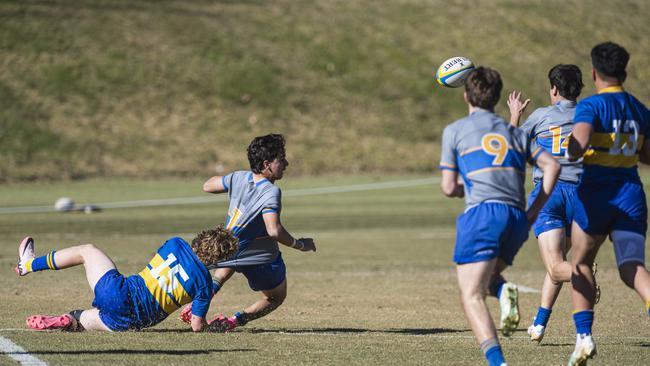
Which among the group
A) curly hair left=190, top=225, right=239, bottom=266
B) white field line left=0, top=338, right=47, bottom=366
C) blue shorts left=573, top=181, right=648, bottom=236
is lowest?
white field line left=0, top=338, right=47, bottom=366

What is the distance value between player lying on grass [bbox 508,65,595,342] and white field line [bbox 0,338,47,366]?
12.8 feet

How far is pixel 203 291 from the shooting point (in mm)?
8367

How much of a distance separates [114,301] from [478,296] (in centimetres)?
309

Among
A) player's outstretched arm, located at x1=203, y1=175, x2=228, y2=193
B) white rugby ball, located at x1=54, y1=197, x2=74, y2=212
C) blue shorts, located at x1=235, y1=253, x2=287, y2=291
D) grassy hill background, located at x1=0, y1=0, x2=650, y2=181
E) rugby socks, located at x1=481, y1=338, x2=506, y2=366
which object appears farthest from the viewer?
grassy hill background, located at x1=0, y1=0, x2=650, y2=181

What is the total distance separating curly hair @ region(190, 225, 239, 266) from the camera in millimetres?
8078

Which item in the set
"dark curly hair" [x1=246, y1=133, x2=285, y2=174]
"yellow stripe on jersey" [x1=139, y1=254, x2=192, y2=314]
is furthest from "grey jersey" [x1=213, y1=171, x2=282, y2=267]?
"yellow stripe on jersey" [x1=139, y1=254, x2=192, y2=314]

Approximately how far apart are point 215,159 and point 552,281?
33.2 m

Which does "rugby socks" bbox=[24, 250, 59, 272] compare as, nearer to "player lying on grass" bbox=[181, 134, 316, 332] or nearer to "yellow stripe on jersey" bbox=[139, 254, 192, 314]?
"yellow stripe on jersey" bbox=[139, 254, 192, 314]

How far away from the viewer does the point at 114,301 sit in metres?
8.09

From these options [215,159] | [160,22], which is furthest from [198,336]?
[160,22]

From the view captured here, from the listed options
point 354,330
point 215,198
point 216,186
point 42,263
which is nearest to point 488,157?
point 216,186

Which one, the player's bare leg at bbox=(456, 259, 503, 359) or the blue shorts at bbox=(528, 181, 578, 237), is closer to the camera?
the player's bare leg at bbox=(456, 259, 503, 359)

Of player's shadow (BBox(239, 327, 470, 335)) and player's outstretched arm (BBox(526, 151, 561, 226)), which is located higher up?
player's outstretched arm (BBox(526, 151, 561, 226))

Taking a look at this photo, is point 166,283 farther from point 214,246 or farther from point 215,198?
point 215,198
